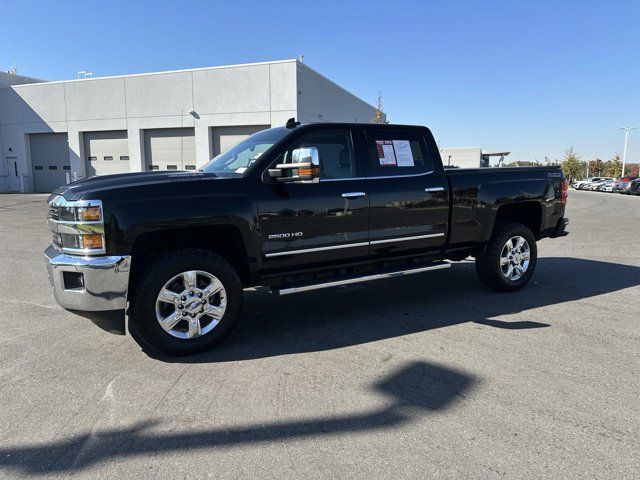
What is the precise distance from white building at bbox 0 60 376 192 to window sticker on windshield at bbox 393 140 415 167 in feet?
60.3

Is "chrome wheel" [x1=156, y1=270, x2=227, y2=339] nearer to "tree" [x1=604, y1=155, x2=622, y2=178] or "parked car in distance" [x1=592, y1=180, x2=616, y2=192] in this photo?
"parked car in distance" [x1=592, y1=180, x2=616, y2=192]

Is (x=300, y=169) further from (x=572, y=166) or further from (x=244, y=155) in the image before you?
(x=572, y=166)

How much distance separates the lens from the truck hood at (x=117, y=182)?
366 cm

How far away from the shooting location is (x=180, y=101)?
24906mm

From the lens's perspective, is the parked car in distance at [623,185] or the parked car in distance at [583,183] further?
the parked car in distance at [583,183]

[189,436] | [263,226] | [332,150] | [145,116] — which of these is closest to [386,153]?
[332,150]

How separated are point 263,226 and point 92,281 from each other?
146 cm

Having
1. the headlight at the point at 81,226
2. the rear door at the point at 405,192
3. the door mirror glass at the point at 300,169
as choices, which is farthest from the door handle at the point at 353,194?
the headlight at the point at 81,226

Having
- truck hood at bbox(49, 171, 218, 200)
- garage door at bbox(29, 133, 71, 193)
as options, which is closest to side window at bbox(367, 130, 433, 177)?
truck hood at bbox(49, 171, 218, 200)

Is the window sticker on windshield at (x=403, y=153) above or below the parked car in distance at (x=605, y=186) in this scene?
above

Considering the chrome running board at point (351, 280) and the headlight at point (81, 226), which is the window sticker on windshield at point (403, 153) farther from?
the headlight at point (81, 226)

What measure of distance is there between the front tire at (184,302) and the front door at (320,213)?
0.49 m

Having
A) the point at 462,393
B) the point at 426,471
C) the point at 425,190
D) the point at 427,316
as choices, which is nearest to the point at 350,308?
the point at 427,316

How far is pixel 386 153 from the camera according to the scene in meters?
5.03
